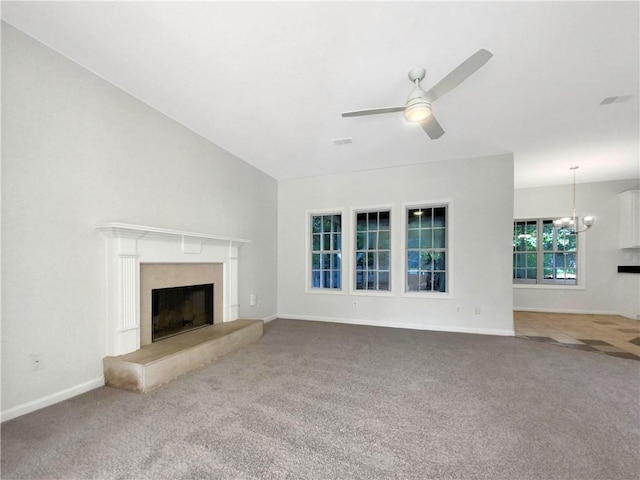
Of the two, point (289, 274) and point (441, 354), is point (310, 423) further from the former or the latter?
point (289, 274)

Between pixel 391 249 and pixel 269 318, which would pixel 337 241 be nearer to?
pixel 391 249

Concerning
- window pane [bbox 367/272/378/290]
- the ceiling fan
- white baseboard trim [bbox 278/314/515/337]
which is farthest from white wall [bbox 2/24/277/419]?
window pane [bbox 367/272/378/290]

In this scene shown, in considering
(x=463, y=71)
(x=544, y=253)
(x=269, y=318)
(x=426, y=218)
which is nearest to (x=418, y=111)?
(x=463, y=71)

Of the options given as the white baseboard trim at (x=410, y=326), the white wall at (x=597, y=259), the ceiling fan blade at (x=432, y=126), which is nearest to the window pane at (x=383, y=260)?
the white baseboard trim at (x=410, y=326)

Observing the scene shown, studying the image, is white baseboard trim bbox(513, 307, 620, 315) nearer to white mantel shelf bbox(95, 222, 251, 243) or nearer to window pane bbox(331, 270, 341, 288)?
window pane bbox(331, 270, 341, 288)

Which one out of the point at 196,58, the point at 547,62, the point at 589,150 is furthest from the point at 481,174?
the point at 196,58

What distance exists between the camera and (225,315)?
4094 mm

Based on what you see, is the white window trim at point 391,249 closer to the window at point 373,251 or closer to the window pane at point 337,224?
the window at point 373,251

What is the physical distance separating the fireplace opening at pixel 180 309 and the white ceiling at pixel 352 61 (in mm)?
2092

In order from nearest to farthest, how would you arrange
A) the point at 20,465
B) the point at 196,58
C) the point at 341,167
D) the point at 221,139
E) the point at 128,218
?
1. the point at 20,465
2. the point at 196,58
3. the point at 128,218
4. the point at 221,139
5. the point at 341,167

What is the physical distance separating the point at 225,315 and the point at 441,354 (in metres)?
2.99

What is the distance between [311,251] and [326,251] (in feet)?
1.00

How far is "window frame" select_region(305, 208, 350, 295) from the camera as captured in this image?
543 centimetres

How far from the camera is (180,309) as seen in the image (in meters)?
3.53
